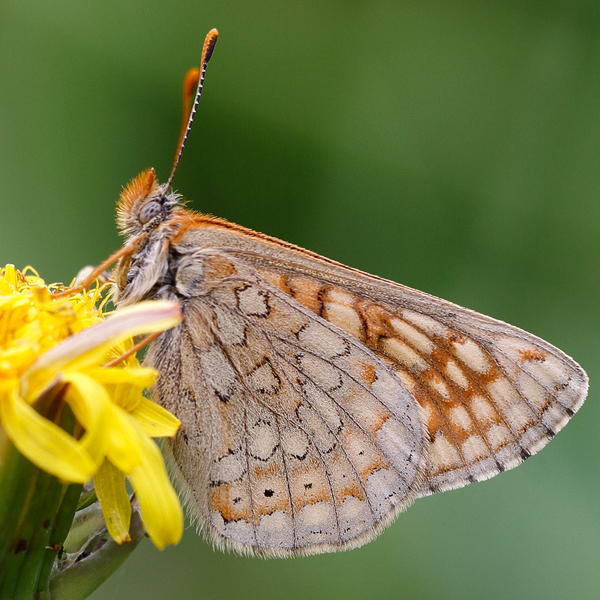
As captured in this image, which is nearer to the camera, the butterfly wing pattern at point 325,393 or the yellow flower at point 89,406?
the yellow flower at point 89,406

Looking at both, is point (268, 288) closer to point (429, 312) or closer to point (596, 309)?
point (429, 312)

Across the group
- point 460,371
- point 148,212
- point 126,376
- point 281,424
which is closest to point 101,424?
point 126,376

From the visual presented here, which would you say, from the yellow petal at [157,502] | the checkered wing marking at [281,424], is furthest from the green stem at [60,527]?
the checkered wing marking at [281,424]

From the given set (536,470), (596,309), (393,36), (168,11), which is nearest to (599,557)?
(536,470)

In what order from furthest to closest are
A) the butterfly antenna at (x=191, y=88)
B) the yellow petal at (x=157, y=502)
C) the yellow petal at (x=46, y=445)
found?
the butterfly antenna at (x=191, y=88) → the yellow petal at (x=157, y=502) → the yellow petal at (x=46, y=445)

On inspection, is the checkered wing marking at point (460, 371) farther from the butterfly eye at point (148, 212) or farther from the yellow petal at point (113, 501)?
the yellow petal at point (113, 501)

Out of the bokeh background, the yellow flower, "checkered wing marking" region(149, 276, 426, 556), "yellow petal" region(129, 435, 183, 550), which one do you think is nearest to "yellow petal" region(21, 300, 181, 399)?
the yellow flower
